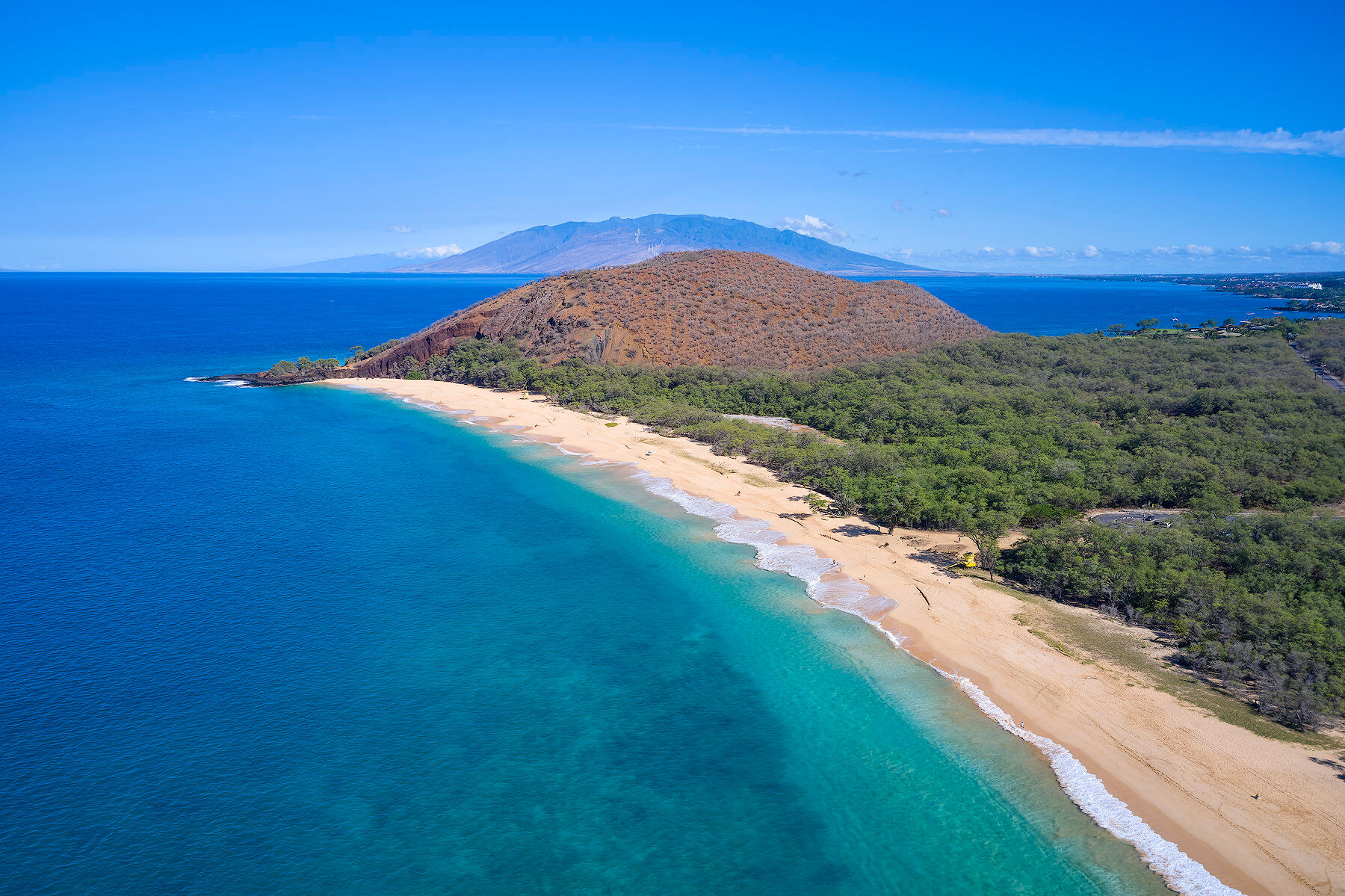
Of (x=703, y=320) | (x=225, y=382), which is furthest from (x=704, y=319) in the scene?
(x=225, y=382)

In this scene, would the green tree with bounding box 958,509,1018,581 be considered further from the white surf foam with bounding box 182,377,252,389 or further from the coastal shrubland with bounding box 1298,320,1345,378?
the white surf foam with bounding box 182,377,252,389

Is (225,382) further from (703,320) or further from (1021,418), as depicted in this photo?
→ (1021,418)

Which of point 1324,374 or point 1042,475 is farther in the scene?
point 1324,374

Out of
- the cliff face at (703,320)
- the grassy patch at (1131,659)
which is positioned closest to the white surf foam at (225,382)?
the cliff face at (703,320)

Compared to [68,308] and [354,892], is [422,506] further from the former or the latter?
[68,308]

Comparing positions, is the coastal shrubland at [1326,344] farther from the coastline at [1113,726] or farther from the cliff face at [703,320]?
the coastline at [1113,726]

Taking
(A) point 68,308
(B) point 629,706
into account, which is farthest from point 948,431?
(A) point 68,308
